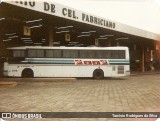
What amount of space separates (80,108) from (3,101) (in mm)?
3297

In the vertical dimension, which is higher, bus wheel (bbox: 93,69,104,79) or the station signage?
the station signage

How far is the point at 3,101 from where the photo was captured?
38.2ft

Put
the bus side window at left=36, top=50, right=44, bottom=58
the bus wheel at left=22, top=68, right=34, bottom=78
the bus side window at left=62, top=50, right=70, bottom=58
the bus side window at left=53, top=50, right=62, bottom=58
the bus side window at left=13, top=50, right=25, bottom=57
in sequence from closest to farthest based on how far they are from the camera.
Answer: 1. the bus wheel at left=22, top=68, right=34, bottom=78
2. the bus side window at left=13, top=50, right=25, bottom=57
3. the bus side window at left=36, top=50, right=44, bottom=58
4. the bus side window at left=53, top=50, right=62, bottom=58
5. the bus side window at left=62, top=50, right=70, bottom=58

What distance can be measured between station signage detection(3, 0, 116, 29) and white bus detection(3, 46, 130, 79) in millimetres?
2214

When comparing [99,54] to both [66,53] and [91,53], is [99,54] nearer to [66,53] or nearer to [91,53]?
[91,53]

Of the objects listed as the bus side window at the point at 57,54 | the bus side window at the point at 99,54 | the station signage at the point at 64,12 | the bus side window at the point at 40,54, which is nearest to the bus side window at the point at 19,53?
the bus side window at the point at 40,54

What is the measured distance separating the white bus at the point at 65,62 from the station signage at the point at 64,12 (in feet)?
7.26

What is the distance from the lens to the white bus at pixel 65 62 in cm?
2255

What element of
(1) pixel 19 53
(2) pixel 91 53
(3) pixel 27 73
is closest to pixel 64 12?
(2) pixel 91 53

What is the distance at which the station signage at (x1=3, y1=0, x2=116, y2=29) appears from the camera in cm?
1673

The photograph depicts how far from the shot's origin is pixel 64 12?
19.9m

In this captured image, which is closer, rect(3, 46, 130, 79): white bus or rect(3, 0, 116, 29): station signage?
rect(3, 0, 116, 29): station signage

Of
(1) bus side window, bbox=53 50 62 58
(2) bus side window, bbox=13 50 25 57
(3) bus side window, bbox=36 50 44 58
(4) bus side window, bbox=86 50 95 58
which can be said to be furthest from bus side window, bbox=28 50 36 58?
(4) bus side window, bbox=86 50 95 58

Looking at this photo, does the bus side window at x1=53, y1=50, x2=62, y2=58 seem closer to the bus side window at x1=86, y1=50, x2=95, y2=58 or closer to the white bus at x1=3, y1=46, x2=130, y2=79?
the white bus at x1=3, y1=46, x2=130, y2=79
